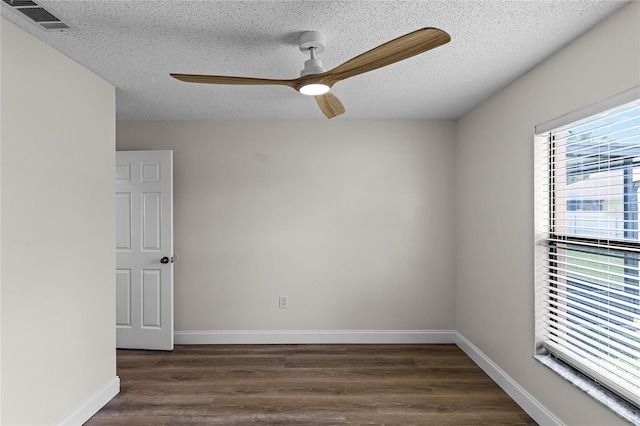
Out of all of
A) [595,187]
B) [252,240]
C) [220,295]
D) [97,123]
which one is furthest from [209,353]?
[595,187]

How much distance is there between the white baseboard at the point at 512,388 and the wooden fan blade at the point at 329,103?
2.35 meters

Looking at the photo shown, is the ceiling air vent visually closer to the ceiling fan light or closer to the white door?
the ceiling fan light

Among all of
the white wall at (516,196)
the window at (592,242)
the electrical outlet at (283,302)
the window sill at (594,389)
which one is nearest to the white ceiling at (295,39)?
the white wall at (516,196)

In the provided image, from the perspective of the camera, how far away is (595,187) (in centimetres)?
210

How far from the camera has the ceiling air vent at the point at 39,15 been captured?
1.76 metres

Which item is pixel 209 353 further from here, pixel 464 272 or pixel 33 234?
pixel 464 272

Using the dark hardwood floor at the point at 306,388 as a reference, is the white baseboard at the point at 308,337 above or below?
above

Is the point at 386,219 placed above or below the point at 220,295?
above

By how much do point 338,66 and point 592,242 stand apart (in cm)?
172

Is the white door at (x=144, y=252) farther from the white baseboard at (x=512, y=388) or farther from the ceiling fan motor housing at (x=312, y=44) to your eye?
the white baseboard at (x=512, y=388)

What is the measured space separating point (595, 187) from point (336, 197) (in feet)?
7.62

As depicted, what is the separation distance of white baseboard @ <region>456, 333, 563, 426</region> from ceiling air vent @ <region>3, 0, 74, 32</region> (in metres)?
3.55

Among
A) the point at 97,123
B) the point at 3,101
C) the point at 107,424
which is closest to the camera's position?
the point at 3,101

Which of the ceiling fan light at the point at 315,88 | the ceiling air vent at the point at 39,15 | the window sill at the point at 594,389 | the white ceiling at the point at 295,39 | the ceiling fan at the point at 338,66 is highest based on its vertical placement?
the ceiling air vent at the point at 39,15
